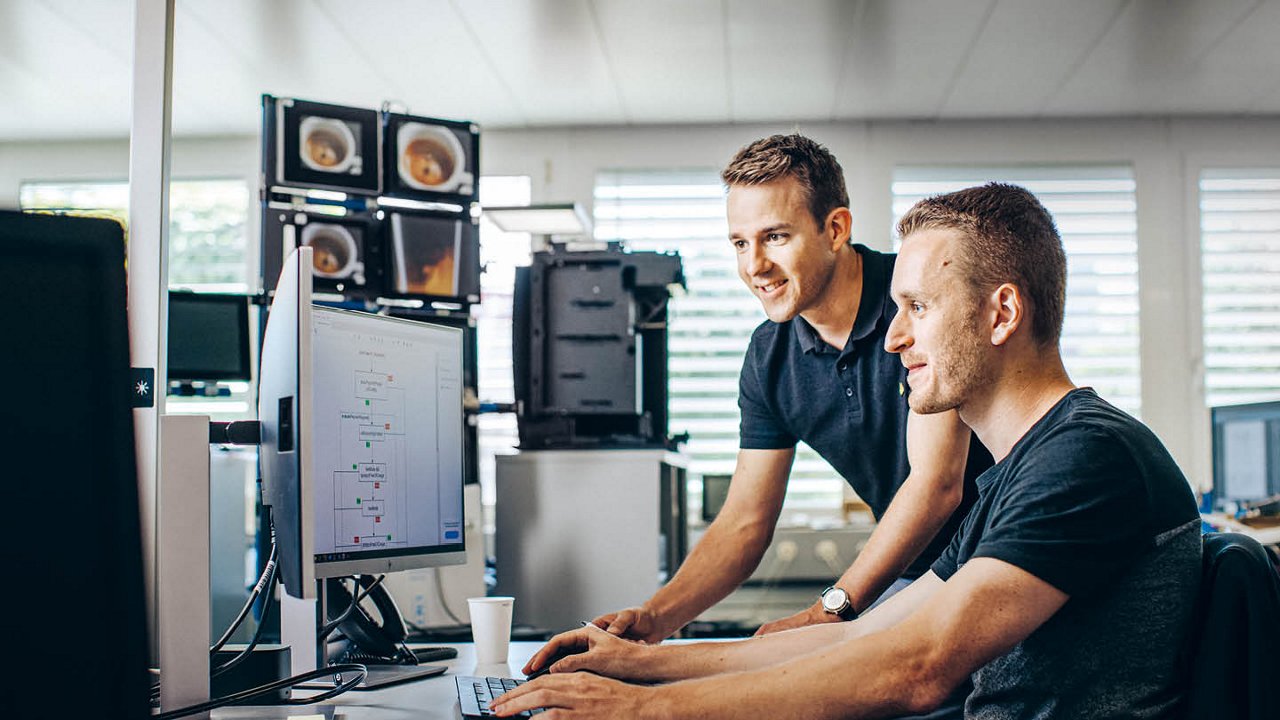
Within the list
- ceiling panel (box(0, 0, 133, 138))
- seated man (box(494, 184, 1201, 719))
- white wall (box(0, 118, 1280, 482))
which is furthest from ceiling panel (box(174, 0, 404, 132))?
seated man (box(494, 184, 1201, 719))

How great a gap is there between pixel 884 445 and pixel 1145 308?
3707 mm

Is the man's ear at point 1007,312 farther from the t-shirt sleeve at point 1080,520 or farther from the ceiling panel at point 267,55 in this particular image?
the ceiling panel at point 267,55

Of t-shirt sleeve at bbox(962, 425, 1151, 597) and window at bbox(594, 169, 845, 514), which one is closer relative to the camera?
t-shirt sleeve at bbox(962, 425, 1151, 597)

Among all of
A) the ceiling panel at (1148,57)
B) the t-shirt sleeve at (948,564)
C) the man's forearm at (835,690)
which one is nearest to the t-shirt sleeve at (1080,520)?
the man's forearm at (835,690)

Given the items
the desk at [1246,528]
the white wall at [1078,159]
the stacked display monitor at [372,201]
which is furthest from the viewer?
the white wall at [1078,159]

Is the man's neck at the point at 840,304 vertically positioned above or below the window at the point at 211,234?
below

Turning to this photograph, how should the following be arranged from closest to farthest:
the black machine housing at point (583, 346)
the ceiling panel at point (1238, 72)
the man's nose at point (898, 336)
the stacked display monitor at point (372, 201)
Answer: the man's nose at point (898, 336)
the stacked display monitor at point (372, 201)
the black machine housing at point (583, 346)
the ceiling panel at point (1238, 72)

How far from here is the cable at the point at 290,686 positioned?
1.08m

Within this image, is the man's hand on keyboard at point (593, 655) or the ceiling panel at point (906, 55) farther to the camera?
the ceiling panel at point (906, 55)

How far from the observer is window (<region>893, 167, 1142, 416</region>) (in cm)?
502

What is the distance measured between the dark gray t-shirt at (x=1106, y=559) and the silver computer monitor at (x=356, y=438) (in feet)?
2.32

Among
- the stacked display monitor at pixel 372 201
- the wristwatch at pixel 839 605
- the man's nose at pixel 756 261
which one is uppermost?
the stacked display monitor at pixel 372 201

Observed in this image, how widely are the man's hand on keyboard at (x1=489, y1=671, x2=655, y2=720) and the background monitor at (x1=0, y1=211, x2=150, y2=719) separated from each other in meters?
0.52

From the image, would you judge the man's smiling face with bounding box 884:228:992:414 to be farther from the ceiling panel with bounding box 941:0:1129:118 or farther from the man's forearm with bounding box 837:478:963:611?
the ceiling panel with bounding box 941:0:1129:118
